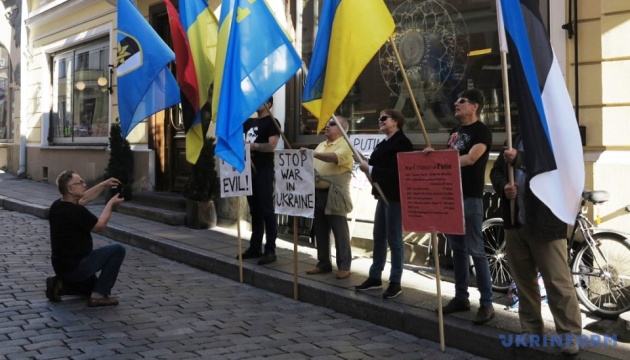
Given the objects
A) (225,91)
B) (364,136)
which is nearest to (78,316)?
(225,91)

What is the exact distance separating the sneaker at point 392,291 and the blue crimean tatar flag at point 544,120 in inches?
81.7

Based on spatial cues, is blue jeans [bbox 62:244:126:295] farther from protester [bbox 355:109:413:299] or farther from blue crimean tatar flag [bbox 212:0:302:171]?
protester [bbox 355:109:413:299]

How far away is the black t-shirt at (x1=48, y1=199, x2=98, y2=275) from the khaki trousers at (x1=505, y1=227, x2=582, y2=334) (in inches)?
149

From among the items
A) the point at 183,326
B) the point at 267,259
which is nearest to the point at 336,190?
the point at 267,259

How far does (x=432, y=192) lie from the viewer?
4.95 metres

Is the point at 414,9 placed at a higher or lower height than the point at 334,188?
higher

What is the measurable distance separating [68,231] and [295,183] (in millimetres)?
2299

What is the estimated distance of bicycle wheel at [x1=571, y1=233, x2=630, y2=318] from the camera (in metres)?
5.27

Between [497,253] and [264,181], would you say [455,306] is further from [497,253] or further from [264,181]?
[264,181]

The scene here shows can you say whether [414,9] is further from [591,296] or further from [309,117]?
[591,296]

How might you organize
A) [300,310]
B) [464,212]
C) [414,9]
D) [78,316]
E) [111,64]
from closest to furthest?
1. [464,212]
2. [78,316]
3. [300,310]
4. [414,9]
5. [111,64]

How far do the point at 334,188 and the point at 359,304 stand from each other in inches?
55.9

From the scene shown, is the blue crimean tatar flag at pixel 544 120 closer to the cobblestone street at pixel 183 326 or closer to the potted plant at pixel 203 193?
the cobblestone street at pixel 183 326

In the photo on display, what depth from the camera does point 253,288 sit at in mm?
7078
